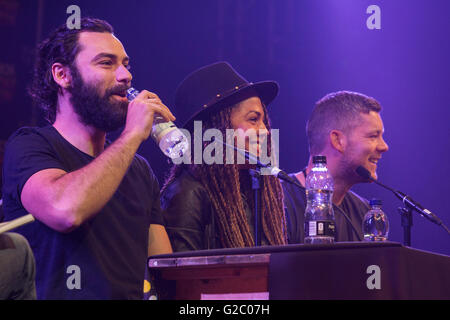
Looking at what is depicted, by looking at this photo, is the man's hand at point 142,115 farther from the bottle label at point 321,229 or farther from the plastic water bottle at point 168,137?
the bottle label at point 321,229

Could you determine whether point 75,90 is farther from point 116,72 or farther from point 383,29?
point 383,29

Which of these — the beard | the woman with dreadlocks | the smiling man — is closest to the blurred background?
the smiling man

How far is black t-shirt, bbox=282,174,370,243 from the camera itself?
3.45 metres

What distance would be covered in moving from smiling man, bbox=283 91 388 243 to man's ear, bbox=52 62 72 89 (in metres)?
1.68

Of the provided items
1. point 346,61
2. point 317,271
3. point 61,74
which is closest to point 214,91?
point 61,74

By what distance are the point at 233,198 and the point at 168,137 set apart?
76cm

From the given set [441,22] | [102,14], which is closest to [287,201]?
[102,14]

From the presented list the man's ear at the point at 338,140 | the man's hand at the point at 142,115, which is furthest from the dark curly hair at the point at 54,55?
the man's ear at the point at 338,140

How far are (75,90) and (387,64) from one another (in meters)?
3.35

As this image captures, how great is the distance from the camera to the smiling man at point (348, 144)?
12.8 feet

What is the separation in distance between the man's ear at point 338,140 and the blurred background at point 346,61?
717mm

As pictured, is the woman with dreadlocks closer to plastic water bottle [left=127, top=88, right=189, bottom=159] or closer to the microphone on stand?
→ plastic water bottle [left=127, top=88, right=189, bottom=159]

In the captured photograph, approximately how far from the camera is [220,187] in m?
2.98

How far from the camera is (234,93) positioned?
312 cm
